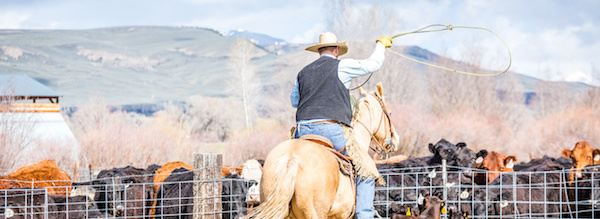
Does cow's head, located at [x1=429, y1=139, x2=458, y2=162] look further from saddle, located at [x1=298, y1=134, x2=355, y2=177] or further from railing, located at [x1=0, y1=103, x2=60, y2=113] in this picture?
railing, located at [x1=0, y1=103, x2=60, y2=113]

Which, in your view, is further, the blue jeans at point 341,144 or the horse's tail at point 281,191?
the blue jeans at point 341,144

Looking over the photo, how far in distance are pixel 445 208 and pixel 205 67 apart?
131 meters

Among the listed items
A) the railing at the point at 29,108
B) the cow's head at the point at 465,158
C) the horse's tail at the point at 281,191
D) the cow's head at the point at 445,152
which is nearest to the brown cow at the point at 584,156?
the cow's head at the point at 465,158

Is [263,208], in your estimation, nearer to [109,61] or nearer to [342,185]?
[342,185]

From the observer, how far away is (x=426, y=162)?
1362cm

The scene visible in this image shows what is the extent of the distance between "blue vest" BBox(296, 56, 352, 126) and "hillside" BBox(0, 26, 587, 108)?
95430 millimetres

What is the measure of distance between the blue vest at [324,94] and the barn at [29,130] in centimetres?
1221

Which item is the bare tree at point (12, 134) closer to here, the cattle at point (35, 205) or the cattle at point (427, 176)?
the cattle at point (35, 205)

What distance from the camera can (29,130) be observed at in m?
20.6

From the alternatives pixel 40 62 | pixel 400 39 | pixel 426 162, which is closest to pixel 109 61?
pixel 40 62

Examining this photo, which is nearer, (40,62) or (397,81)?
(397,81)

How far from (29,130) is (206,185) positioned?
14.6 m

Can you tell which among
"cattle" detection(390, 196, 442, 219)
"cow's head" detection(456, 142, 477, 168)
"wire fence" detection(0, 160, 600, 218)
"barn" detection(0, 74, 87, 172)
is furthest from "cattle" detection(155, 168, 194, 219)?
"barn" detection(0, 74, 87, 172)

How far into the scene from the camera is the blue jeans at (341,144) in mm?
5789
